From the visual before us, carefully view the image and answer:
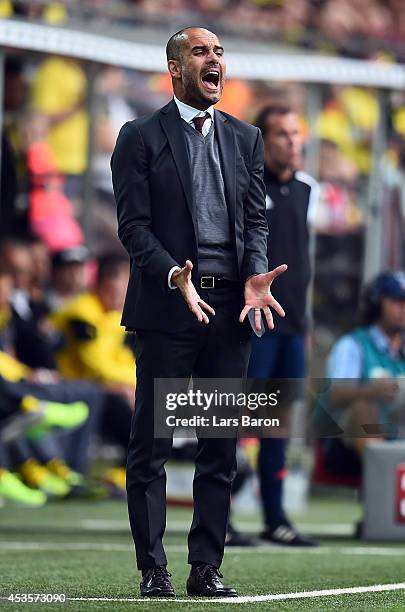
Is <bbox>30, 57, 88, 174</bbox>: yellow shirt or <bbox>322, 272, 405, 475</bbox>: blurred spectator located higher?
<bbox>30, 57, 88, 174</bbox>: yellow shirt

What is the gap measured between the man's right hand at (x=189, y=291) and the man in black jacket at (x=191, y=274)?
109 mm

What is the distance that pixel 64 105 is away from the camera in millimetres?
13203

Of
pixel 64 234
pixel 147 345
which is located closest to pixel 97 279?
pixel 64 234

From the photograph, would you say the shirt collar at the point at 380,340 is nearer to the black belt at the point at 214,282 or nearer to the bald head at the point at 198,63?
the black belt at the point at 214,282

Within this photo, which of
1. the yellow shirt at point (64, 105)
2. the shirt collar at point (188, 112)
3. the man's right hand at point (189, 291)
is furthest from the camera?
the yellow shirt at point (64, 105)

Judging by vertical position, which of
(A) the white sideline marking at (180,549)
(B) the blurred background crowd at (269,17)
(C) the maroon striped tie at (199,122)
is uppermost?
(B) the blurred background crowd at (269,17)

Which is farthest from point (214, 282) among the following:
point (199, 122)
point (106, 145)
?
point (106, 145)

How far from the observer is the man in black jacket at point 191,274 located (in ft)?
18.5

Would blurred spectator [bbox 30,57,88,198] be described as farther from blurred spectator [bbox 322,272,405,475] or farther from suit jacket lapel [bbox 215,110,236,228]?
suit jacket lapel [bbox 215,110,236,228]

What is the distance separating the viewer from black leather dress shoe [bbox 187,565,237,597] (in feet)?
18.5

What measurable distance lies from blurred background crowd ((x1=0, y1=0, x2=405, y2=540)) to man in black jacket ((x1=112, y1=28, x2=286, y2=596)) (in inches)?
207

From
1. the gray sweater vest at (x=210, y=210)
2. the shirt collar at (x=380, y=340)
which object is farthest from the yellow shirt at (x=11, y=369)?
the gray sweater vest at (x=210, y=210)

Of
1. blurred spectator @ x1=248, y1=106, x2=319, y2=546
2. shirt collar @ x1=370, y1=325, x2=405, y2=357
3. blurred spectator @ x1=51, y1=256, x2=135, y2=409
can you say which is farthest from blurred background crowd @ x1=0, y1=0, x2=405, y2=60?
shirt collar @ x1=370, y1=325, x2=405, y2=357

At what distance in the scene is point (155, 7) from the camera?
46.5 ft
